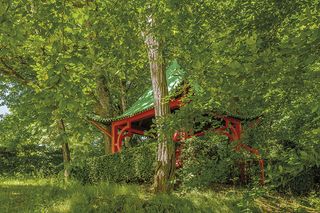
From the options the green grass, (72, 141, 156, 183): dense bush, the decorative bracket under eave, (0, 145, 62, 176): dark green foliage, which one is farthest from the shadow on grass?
(0, 145, 62, 176): dark green foliage

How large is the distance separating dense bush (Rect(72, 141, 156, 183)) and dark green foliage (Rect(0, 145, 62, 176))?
24.1ft

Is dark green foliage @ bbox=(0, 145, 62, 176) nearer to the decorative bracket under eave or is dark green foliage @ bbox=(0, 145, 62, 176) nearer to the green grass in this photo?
the decorative bracket under eave

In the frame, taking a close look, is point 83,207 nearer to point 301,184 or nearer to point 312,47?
point 312,47

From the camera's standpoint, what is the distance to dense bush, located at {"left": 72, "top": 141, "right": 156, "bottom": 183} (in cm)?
1080

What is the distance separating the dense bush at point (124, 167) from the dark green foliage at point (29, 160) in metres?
7.35

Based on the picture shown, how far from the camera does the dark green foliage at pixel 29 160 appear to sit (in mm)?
20406

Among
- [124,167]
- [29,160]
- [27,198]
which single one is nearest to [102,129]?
[124,167]

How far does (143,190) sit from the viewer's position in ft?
30.6

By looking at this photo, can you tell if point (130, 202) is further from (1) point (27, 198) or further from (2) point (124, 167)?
(2) point (124, 167)

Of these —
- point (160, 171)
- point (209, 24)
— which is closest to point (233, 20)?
point (209, 24)

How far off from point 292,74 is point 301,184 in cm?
977

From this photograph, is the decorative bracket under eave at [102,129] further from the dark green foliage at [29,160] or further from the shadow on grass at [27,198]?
the dark green foliage at [29,160]

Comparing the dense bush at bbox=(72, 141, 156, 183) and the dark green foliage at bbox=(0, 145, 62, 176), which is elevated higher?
the dark green foliage at bbox=(0, 145, 62, 176)

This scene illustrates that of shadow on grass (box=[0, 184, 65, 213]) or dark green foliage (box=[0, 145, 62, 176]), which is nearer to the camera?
shadow on grass (box=[0, 184, 65, 213])
